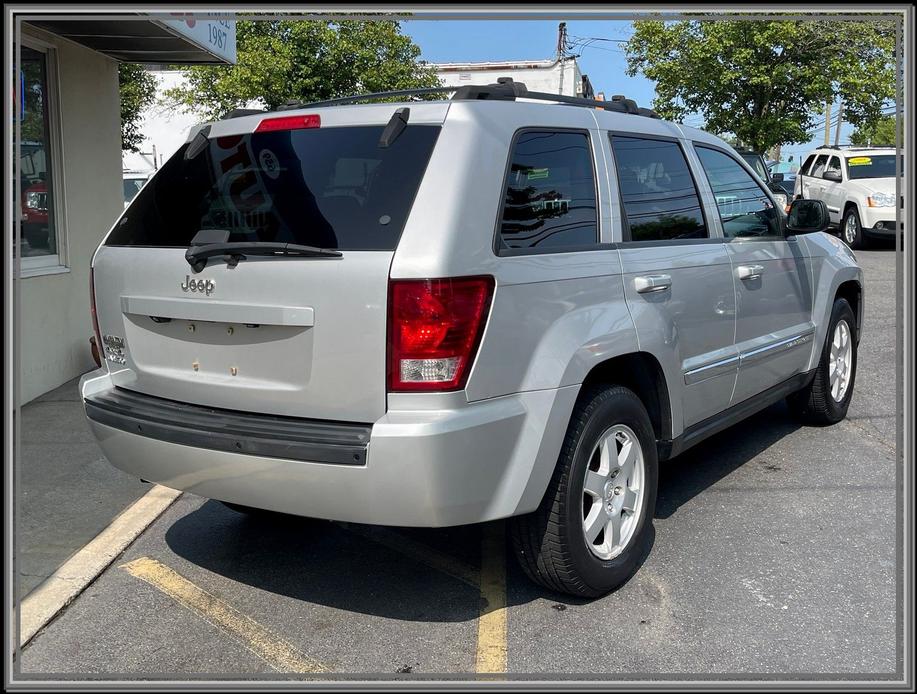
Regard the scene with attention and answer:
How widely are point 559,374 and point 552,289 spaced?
320mm

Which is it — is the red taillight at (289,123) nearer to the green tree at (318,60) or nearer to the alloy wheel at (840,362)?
the alloy wheel at (840,362)

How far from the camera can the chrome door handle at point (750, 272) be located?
4.75 metres

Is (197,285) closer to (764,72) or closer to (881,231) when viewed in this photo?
(881,231)

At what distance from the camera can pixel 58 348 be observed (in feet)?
24.8

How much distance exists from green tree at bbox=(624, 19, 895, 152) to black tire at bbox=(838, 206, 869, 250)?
3.95 metres

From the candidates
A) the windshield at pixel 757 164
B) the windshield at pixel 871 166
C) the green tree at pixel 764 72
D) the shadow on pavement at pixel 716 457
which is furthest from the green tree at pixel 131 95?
the shadow on pavement at pixel 716 457

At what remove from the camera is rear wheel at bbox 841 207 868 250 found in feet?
59.0

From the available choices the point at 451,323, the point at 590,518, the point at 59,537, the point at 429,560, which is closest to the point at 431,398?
the point at 451,323

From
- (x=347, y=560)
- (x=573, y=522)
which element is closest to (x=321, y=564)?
(x=347, y=560)

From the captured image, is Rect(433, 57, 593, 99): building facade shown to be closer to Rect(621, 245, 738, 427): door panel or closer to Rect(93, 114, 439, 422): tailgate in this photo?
Rect(621, 245, 738, 427): door panel

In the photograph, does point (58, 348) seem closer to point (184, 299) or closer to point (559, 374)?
point (184, 299)

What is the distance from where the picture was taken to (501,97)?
3.51m

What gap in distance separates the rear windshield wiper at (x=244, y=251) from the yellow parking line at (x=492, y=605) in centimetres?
156

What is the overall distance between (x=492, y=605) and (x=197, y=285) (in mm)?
1757
